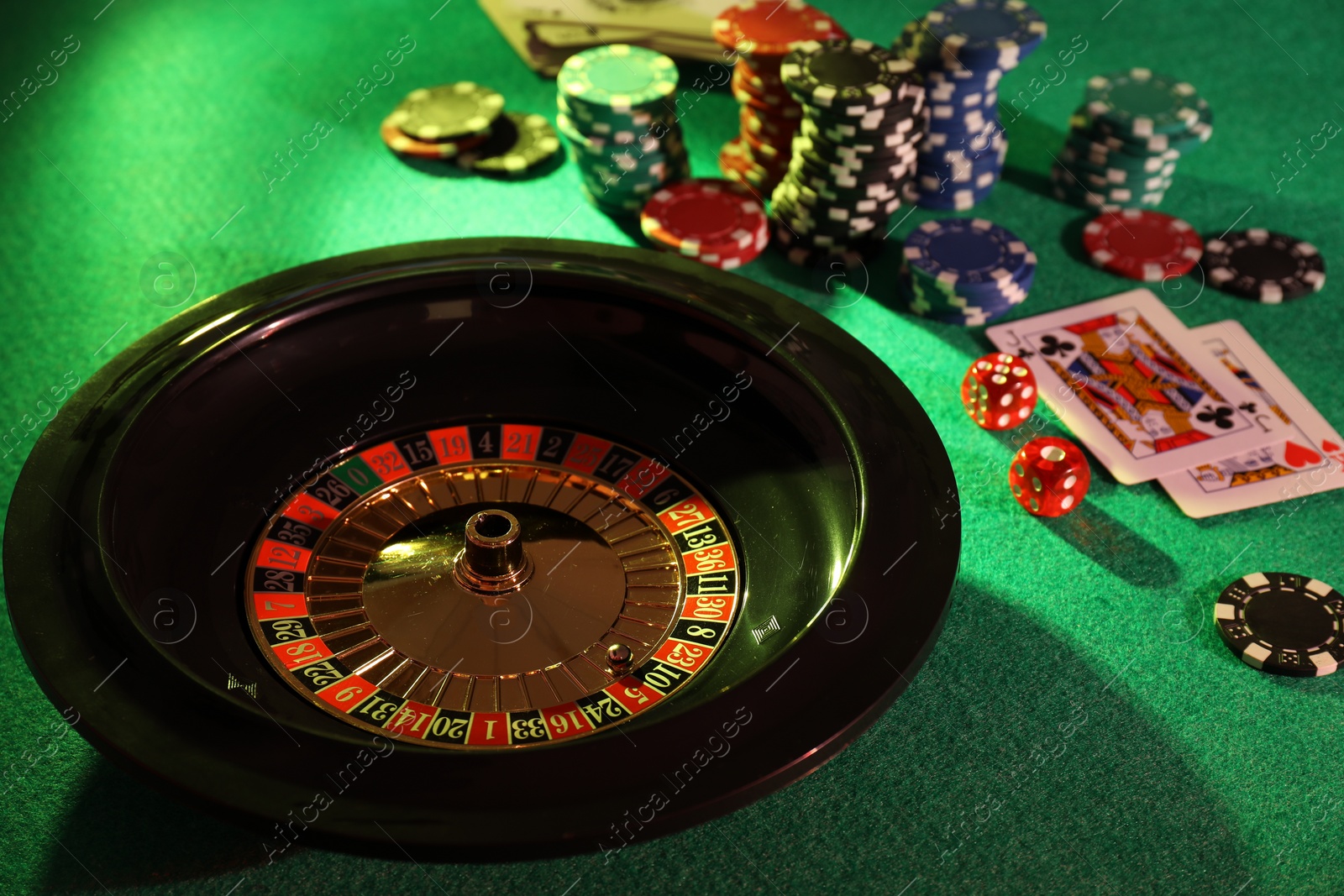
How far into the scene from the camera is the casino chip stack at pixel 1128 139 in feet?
13.4

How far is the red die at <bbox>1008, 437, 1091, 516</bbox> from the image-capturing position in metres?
3.09

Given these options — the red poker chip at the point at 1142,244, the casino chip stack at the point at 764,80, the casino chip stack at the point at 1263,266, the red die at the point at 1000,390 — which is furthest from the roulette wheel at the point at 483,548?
the casino chip stack at the point at 1263,266

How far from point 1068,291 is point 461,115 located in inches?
83.6

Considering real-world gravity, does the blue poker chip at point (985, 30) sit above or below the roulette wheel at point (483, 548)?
below

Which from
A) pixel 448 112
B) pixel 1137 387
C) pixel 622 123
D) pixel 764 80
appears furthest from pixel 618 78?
pixel 1137 387

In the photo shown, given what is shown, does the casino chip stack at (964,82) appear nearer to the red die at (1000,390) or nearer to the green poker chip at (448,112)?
the red die at (1000,390)

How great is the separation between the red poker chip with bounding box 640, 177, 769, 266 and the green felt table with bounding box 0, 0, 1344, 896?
122mm

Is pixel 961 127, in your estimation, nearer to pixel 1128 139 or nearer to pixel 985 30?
pixel 985 30

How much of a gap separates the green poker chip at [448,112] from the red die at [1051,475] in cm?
225

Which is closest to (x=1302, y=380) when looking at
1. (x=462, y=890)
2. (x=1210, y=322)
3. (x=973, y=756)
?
(x=1210, y=322)

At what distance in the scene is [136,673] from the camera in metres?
1.91

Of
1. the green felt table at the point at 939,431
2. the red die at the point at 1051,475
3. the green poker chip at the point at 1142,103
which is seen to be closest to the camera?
the green felt table at the point at 939,431

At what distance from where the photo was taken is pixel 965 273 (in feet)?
12.2

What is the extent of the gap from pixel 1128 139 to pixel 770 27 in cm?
121
